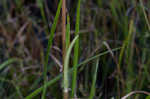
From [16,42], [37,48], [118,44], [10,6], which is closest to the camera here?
[118,44]

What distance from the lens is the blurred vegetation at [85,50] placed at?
818 mm

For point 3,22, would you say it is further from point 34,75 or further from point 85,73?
point 85,73

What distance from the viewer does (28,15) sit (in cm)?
138

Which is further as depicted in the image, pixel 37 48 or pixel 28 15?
pixel 28 15

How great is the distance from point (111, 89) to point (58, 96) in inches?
7.6

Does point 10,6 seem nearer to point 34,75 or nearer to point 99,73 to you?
point 34,75

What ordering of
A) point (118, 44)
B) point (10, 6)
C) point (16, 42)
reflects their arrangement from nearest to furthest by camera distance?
point (118, 44), point (16, 42), point (10, 6)

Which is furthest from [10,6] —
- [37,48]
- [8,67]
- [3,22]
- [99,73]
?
[99,73]

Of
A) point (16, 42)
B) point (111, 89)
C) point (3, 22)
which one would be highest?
point (3, 22)

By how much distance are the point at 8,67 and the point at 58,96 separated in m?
0.36

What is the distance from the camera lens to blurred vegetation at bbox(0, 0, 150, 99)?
32.2 inches

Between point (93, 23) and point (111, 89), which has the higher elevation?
point (93, 23)

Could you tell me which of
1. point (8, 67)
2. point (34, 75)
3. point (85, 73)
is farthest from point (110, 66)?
point (8, 67)

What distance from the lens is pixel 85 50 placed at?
97cm
